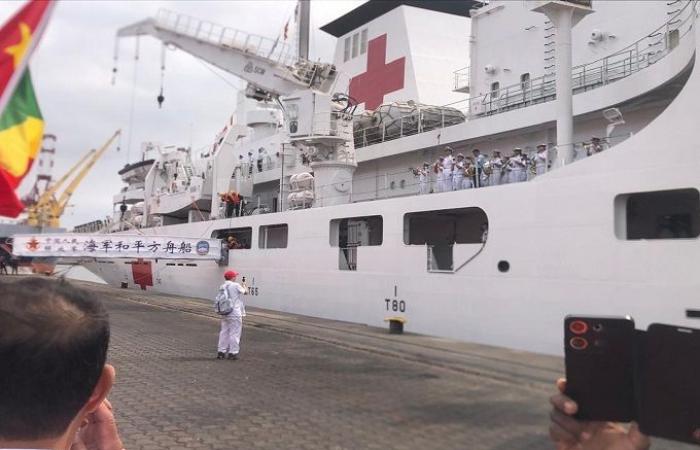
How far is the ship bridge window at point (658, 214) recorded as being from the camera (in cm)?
715

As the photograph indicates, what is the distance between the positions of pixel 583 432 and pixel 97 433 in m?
1.02

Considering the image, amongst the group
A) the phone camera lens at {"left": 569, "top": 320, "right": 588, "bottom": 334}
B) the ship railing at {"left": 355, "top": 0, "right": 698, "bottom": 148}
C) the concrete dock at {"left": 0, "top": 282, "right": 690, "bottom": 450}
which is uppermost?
the ship railing at {"left": 355, "top": 0, "right": 698, "bottom": 148}

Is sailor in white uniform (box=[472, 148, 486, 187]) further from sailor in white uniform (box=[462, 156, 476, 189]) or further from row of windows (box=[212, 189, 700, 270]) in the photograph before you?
row of windows (box=[212, 189, 700, 270])

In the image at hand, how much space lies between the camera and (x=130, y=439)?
3.80 metres

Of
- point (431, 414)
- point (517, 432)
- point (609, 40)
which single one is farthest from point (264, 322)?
point (609, 40)

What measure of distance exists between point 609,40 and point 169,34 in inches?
392

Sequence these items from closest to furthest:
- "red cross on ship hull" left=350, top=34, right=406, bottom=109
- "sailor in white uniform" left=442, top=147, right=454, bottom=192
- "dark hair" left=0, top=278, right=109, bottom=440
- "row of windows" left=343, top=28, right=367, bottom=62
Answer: "dark hair" left=0, top=278, right=109, bottom=440
"sailor in white uniform" left=442, top=147, right=454, bottom=192
"red cross on ship hull" left=350, top=34, right=406, bottom=109
"row of windows" left=343, top=28, right=367, bottom=62

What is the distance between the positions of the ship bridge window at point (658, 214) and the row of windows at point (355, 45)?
11.5 m

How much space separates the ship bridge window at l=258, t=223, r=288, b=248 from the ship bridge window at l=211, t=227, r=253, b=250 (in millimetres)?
760

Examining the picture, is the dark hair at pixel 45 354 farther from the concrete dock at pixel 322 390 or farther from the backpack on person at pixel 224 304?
the backpack on person at pixel 224 304

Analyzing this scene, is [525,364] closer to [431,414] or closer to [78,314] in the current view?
[431,414]

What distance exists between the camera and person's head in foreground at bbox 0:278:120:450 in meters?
0.90

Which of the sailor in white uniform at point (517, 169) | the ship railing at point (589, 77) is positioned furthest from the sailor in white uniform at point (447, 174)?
the ship railing at point (589, 77)

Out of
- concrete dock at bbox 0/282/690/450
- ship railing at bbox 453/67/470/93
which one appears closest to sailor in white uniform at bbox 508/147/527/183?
concrete dock at bbox 0/282/690/450
